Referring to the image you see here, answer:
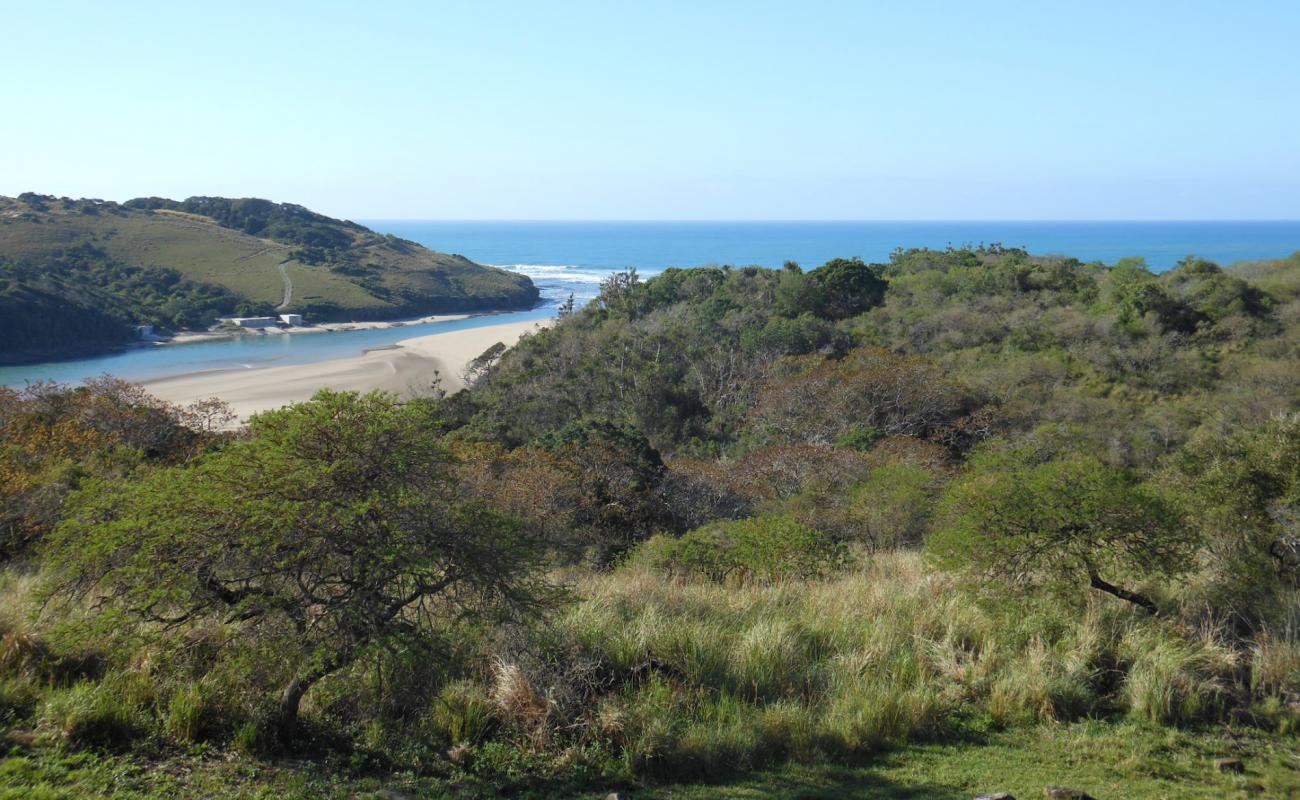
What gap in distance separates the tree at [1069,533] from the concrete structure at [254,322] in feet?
226

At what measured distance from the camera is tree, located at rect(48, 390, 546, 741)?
440 cm

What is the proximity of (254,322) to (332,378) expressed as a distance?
28523 mm

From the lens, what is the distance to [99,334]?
56.9 m

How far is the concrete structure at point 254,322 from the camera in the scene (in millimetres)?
66688

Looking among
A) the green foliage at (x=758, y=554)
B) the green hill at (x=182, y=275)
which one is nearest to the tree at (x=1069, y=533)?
the green foliage at (x=758, y=554)

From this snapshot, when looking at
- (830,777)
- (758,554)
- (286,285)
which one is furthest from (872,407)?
(286,285)

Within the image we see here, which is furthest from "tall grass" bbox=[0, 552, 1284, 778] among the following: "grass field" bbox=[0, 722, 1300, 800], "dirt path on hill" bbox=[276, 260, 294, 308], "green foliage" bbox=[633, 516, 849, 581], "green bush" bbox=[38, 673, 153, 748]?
"dirt path on hill" bbox=[276, 260, 294, 308]

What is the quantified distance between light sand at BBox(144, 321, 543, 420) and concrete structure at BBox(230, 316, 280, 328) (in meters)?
17.0

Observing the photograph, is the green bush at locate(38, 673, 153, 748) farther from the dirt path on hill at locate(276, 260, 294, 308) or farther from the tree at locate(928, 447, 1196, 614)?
the dirt path on hill at locate(276, 260, 294, 308)

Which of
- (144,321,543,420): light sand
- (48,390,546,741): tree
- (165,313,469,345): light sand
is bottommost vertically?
(144,321,543,420): light sand

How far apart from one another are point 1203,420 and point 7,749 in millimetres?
24437

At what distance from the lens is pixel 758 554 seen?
920cm

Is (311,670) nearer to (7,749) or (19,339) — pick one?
(7,749)

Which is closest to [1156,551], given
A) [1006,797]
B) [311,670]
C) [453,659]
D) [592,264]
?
[1006,797]
